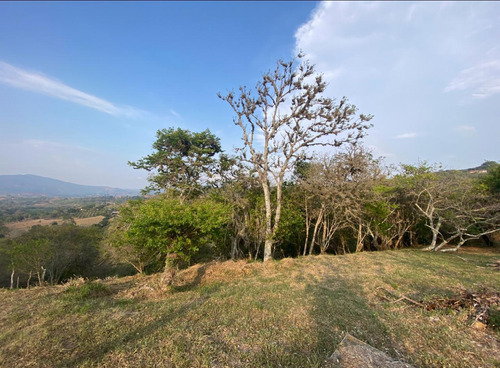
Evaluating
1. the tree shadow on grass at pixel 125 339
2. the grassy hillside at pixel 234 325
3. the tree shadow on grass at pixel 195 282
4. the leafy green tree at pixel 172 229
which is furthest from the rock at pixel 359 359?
the tree shadow on grass at pixel 195 282

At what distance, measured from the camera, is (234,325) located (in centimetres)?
364

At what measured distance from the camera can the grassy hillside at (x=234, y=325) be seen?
9.16 feet

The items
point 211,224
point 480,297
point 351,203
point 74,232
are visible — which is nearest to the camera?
point 480,297

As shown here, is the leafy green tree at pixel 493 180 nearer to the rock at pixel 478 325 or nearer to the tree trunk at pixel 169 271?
the rock at pixel 478 325

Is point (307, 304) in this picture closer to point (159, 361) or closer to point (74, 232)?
point (159, 361)

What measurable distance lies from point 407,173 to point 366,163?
3.80 metres

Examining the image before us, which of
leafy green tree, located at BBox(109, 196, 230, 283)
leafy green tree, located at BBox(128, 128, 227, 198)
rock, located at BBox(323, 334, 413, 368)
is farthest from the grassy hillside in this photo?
leafy green tree, located at BBox(128, 128, 227, 198)

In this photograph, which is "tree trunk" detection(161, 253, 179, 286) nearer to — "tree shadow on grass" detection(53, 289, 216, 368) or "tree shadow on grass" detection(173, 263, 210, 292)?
"tree shadow on grass" detection(173, 263, 210, 292)

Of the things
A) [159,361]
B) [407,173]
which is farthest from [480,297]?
[407,173]

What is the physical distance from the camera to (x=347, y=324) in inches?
146

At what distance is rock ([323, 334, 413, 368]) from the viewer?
7.68 ft

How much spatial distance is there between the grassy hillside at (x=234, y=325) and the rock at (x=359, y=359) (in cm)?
26

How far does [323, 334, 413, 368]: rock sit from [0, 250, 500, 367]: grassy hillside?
26 centimetres

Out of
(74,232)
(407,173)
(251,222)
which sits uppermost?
(407,173)
